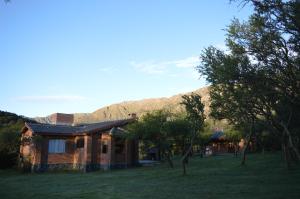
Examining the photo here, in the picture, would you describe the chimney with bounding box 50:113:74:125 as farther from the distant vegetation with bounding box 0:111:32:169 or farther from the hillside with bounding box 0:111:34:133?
the distant vegetation with bounding box 0:111:32:169

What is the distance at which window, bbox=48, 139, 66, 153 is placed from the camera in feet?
126

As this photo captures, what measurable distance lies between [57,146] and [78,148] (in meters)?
2.20

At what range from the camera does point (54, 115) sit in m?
53.8

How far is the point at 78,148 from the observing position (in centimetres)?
3922

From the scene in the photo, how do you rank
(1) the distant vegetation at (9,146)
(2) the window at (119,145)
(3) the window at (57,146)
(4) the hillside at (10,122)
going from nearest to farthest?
(3) the window at (57,146)
(2) the window at (119,145)
(1) the distant vegetation at (9,146)
(4) the hillside at (10,122)

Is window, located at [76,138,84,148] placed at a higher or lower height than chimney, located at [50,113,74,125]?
lower

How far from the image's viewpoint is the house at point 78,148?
123 feet

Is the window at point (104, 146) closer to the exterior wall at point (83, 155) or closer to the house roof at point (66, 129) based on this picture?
the exterior wall at point (83, 155)

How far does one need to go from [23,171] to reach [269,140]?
33.5 meters

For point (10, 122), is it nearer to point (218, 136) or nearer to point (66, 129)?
point (66, 129)

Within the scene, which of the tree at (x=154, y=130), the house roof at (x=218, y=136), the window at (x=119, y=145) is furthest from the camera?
the house roof at (x=218, y=136)

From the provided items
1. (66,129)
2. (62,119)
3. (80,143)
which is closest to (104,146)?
(80,143)

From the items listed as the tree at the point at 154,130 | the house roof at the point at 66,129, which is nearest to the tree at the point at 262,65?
the tree at the point at 154,130

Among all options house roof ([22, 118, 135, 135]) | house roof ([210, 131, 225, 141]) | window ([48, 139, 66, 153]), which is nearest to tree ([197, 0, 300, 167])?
house roof ([22, 118, 135, 135])
